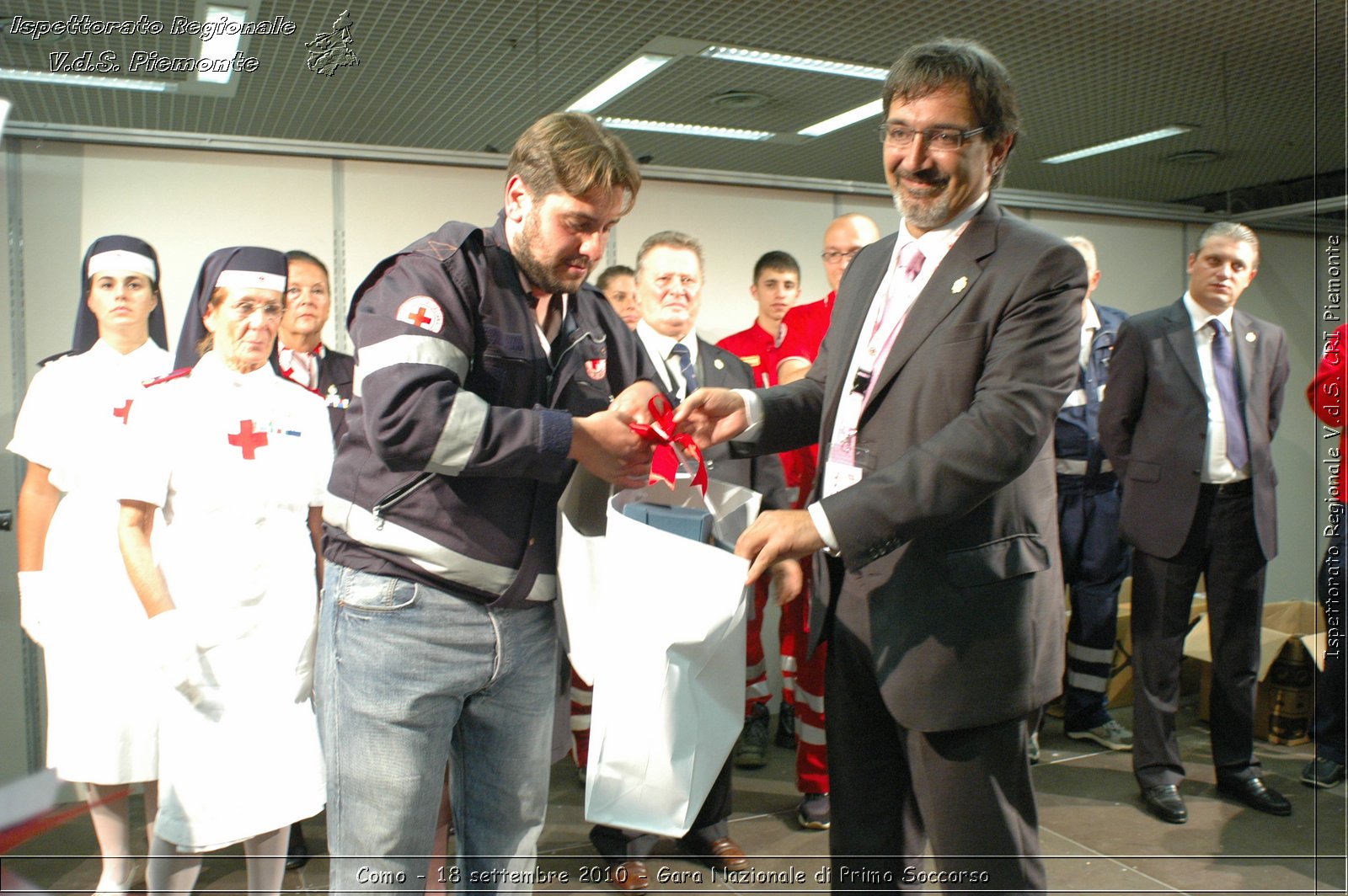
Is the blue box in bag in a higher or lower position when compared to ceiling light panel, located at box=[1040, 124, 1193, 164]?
lower

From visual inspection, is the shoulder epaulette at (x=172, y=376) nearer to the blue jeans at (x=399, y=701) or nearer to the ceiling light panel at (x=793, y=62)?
the blue jeans at (x=399, y=701)

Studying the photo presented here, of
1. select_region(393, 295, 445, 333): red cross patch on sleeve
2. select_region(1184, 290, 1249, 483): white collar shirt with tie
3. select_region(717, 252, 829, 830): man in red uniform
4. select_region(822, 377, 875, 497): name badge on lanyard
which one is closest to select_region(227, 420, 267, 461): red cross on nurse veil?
select_region(393, 295, 445, 333): red cross patch on sleeve

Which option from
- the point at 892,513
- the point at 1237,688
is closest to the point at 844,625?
the point at 892,513

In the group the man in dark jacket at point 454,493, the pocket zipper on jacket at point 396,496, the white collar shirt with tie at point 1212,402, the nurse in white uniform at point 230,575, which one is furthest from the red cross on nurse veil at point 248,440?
the white collar shirt with tie at point 1212,402

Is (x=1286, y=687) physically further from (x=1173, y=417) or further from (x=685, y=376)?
(x=685, y=376)

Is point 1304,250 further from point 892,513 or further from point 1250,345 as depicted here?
point 892,513

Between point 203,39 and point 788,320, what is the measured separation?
7.16 ft

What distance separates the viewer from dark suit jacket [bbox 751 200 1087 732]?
1.41 metres

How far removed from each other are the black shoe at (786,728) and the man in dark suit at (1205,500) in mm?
1362

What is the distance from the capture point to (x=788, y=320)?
3.72 metres

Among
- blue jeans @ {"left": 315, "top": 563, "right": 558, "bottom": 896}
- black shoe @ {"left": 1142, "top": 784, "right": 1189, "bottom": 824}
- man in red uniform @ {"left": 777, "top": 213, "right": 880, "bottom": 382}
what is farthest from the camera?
man in red uniform @ {"left": 777, "top": 213, "right": 880, "bottom": 382}

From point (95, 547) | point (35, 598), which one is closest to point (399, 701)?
point (95, 547)

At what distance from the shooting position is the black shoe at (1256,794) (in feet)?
10.9

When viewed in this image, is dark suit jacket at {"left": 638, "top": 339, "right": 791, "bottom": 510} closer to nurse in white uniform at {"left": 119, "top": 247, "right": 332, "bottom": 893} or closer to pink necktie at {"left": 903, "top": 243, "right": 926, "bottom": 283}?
nurse in white uniform at {"left": 119, "top": 247, "right": 332, "bottom": 893}
